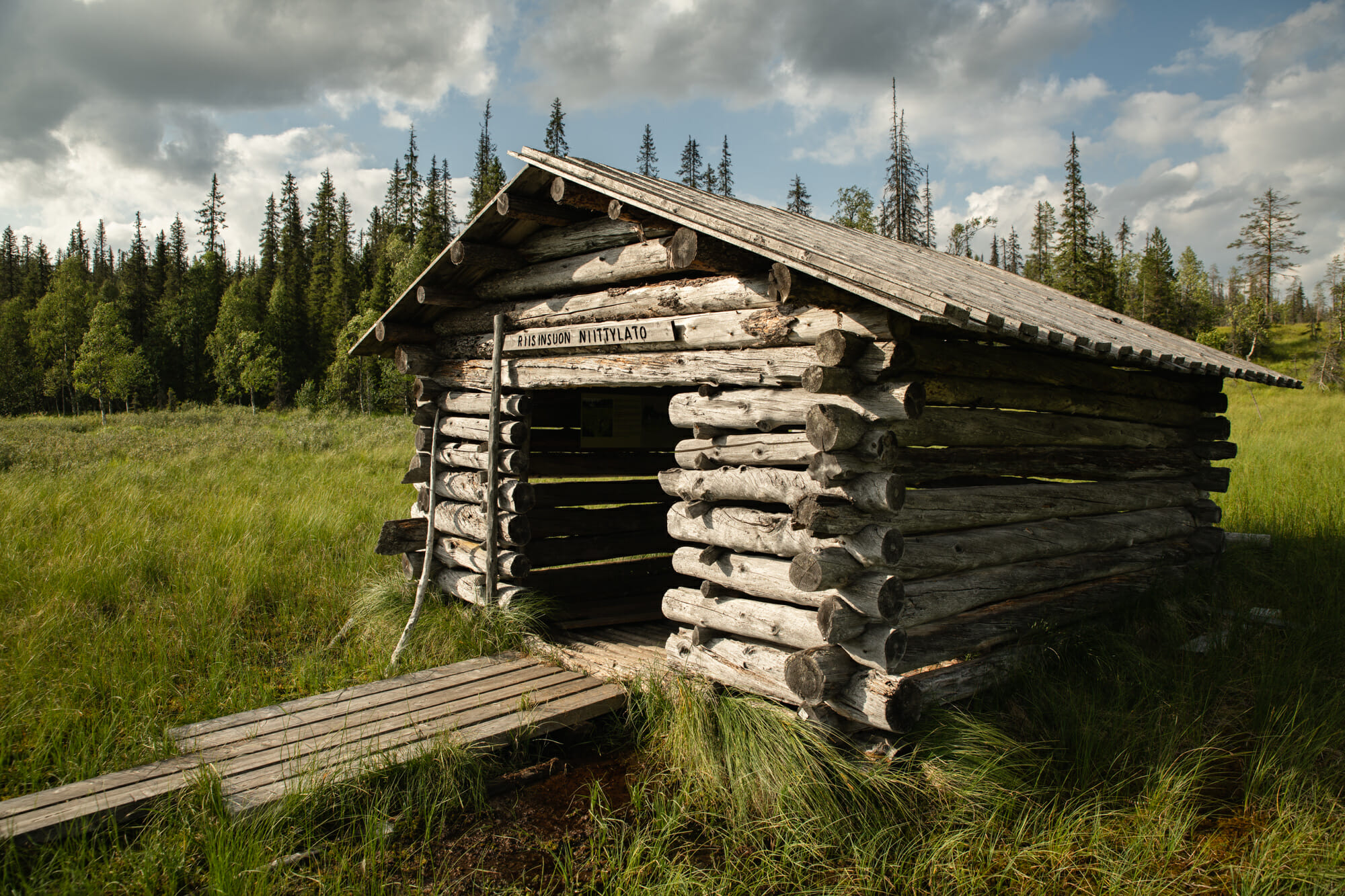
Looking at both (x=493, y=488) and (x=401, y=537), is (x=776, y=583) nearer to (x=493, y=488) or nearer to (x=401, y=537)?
(x=493, y=488)

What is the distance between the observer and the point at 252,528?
351 inches

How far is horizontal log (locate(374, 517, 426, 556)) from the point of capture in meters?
7.39

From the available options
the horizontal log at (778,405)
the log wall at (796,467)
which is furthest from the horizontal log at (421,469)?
the horizontal log at (778,405)

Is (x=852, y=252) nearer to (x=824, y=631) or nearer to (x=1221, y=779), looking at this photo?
(x=824, y=631)

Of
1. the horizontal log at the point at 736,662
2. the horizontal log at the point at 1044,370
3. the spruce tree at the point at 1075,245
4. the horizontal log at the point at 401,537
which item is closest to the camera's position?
the horizontal log at the point at 736,662

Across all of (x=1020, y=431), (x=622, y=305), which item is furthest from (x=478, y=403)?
(x=1020, y=431)

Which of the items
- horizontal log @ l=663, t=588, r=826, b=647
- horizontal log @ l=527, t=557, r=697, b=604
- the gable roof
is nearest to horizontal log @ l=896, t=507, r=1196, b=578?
horizontal log @ l=663, t=588, r=826, b=647

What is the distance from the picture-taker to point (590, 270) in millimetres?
5996

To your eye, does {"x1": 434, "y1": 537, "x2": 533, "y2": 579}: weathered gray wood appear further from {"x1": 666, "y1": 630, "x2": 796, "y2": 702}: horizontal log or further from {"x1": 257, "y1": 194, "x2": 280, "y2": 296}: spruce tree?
{"x1": 257, "y1": 194, "x2": 280, "y2": 296}: spruce tree

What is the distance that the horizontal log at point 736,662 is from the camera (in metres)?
4.49

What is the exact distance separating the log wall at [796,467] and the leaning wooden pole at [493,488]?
0.32 feet

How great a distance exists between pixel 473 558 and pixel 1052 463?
16.8ft

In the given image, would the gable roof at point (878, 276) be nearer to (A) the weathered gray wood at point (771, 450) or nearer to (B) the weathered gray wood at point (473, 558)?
(A) the weathered gray wood at point (771, 450)

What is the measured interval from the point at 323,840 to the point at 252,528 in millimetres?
6233
